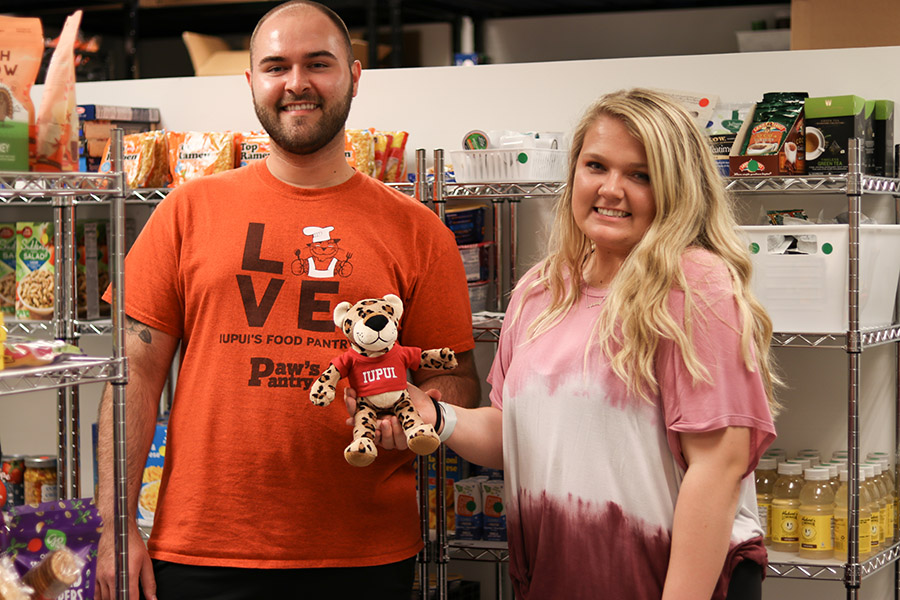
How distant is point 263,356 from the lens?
6.90ft

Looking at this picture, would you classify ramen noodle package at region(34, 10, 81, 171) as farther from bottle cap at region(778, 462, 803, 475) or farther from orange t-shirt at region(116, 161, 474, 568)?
bottle cap at region(778, 462, 803, 475)

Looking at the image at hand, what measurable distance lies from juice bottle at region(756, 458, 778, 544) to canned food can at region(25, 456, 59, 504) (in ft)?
7.28

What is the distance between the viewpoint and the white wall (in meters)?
3.10

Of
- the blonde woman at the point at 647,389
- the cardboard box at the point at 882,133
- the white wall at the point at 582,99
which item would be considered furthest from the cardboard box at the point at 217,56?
the blonde woman at the point at 647,389

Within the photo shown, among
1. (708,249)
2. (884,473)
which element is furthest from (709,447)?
(884,473)

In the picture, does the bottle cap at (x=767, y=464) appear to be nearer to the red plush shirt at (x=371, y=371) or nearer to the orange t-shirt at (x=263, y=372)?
the orange t-shirt at (x=263, y=372)

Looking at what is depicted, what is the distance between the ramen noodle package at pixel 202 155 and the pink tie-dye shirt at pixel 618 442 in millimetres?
1495

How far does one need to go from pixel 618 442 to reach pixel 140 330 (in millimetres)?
1046

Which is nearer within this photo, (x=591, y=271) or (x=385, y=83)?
(x=591, y=271)

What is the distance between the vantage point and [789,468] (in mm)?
2803

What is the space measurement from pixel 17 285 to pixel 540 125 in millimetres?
1787

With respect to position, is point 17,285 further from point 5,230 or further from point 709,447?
point 709,447

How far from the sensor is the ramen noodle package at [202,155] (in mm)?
3068

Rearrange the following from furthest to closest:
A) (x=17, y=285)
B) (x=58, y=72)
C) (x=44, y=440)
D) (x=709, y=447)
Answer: (x=44, y=440)
(x=17, y=285)
(x=709, y=447)
(x=58, y=72)
